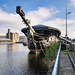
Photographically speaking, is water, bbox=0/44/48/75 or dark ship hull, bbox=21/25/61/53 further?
dark ship hull, bbox=21/25/61/53

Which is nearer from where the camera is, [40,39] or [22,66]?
[22,66]

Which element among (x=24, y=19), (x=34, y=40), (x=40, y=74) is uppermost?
(x=24, y=19)

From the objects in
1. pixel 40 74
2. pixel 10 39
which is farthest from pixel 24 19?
pixel 10 39

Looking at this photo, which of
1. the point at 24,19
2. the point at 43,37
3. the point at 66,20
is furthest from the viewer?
the point at 43,37

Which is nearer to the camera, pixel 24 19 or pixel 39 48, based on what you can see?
pixel 24 19

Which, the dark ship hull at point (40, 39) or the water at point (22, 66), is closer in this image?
the water at point (22, 66)

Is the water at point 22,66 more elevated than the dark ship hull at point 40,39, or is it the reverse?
the dark ship hull at point 40,39

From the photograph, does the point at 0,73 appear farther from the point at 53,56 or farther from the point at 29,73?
the point at 53,56

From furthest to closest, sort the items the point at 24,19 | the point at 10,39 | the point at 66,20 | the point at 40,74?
the point at 10,39, the point at 66,20, the point at 24,19, the point at 40,74

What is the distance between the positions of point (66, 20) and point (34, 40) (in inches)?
495

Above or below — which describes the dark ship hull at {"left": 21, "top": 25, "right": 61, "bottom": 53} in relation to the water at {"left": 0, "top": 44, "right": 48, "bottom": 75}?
above

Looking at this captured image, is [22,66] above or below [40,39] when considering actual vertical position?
below

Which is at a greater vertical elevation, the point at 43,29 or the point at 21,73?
the point at 43,29

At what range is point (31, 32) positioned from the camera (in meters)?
28.1
